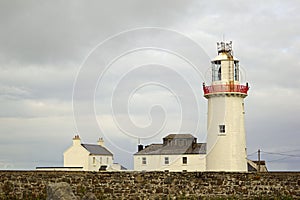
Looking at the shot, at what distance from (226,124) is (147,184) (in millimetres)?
11120

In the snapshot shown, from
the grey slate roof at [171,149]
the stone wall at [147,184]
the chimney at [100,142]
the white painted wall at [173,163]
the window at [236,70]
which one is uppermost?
the window at [236,70]

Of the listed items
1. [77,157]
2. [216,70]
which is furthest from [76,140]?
[216,70]

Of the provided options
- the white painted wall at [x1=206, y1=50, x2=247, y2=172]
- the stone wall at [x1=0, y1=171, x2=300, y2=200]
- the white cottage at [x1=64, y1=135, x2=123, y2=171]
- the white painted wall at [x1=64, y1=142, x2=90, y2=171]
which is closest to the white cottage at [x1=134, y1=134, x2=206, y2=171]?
the white cottage at [x1=64, y1=135, x2=123, y2=171]

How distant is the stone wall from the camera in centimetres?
1491

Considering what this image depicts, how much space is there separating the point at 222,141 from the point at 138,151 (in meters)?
A: 18.2

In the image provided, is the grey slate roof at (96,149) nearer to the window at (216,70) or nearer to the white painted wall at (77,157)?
the white painted wall at (77,157)

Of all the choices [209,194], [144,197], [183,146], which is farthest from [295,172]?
[183,146]

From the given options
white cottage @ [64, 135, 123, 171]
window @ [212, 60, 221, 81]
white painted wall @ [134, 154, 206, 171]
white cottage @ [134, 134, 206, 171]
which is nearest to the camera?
window @ [212, 60, 221, 81]

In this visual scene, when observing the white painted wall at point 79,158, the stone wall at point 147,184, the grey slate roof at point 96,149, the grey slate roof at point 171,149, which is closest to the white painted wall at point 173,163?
the grey slate roof at point 171,149

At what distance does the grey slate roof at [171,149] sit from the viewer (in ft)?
132

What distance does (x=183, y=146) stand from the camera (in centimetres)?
4200

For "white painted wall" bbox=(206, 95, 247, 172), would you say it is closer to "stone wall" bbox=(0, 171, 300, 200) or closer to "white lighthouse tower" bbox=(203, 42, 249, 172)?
"white lighthouse tower" bbox=(203, 42, 249, 172)

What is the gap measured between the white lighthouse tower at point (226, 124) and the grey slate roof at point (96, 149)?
1824 centimetres

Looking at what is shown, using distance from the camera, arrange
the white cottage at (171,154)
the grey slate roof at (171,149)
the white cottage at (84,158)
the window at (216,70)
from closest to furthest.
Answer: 1. the window at (216,70)
2. the white cottage at (171,154)
3. the grey slate roof at (171,149)
4. the white cottage at (84,158)
